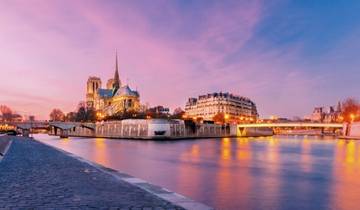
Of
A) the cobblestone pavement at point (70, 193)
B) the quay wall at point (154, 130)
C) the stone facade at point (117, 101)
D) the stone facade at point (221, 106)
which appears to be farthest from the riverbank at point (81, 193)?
the stone facade at point (221, 106)

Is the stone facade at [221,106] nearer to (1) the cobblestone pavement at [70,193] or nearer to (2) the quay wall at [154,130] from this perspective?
(2) the quay wall at [154,130]

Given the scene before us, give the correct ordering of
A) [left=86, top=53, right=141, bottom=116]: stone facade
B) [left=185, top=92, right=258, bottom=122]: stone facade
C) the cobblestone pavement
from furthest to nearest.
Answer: [left=185, top=92, right=258, bottom=122]: stone facade, [left=86, top=53, right=141, bottom=116]: stone facade, the cobblestone pavement

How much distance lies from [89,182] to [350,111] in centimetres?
12357

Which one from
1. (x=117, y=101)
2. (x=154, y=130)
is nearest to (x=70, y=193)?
(x=154, y=130)

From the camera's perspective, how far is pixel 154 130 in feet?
329

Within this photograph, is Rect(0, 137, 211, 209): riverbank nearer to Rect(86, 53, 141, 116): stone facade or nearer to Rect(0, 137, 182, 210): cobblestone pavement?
Rect(0, 137, 182, 210): cobblestone pavement

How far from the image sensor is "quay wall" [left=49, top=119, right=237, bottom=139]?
330 feet

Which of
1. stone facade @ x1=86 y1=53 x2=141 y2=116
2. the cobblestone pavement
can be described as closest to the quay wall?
stone facade @ x1=86 y1=53 x2=141 y2=116

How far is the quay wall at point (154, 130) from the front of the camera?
101m

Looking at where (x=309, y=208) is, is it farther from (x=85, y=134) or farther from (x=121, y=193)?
(x=85, y=134)

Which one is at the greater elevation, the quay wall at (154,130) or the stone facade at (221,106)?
the stone facade at (221,106)

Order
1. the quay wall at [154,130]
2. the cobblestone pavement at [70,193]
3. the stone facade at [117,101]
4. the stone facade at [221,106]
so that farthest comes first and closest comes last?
the stone facade at [221,106], the stone facade at [117,101], the quay wall at [154,130], the cobblestone pavement at [70,193]

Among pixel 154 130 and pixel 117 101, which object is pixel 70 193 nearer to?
pixel 154 130

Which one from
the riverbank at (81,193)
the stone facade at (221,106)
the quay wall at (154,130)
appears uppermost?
the stone facade at (221,106)
